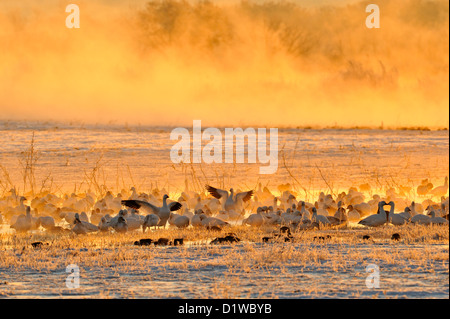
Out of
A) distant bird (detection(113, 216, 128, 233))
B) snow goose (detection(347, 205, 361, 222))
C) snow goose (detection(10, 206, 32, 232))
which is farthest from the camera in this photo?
snow goose (detection(347, 205, 361, 222))

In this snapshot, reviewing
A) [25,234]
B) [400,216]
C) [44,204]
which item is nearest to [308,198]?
[400,216]

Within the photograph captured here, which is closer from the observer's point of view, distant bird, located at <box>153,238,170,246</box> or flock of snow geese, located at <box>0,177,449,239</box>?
distant bird, located at <box>153,238,170,246</box>

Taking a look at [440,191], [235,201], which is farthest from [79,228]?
[440,191]

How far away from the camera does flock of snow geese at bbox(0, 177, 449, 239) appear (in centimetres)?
1405

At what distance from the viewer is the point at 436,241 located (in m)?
12.1

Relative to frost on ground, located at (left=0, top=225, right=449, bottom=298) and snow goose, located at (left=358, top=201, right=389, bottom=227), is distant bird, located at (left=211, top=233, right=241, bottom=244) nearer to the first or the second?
frost on ground, located at (left=0, top=225, right=449, bottom=298)

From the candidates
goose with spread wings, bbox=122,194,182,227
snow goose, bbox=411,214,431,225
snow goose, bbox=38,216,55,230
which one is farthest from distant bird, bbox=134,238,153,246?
snow goose, bbox=411,214,431,225

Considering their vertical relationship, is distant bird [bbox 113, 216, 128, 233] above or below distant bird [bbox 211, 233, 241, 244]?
above

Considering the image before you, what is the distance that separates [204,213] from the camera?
16234 mm

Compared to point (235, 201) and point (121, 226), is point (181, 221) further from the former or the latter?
point (235, 201)

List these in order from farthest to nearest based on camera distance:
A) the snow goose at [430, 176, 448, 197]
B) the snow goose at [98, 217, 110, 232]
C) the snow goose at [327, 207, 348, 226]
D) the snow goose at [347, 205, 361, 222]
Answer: the snow goose at [430, 176, 448, 197]
the snow goose at [347, 205, 361, 222]
the snow goose at [327, 207, 348, 226]
the snow goose at [98, 217, 110, 232]

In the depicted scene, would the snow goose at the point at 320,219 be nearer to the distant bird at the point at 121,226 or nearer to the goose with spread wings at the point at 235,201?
the goose with spread wings at the point at 235,201

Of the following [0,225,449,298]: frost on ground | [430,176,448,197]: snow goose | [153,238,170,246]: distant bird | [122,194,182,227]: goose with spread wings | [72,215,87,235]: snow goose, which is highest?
[430,176,448,197]: snow goose
